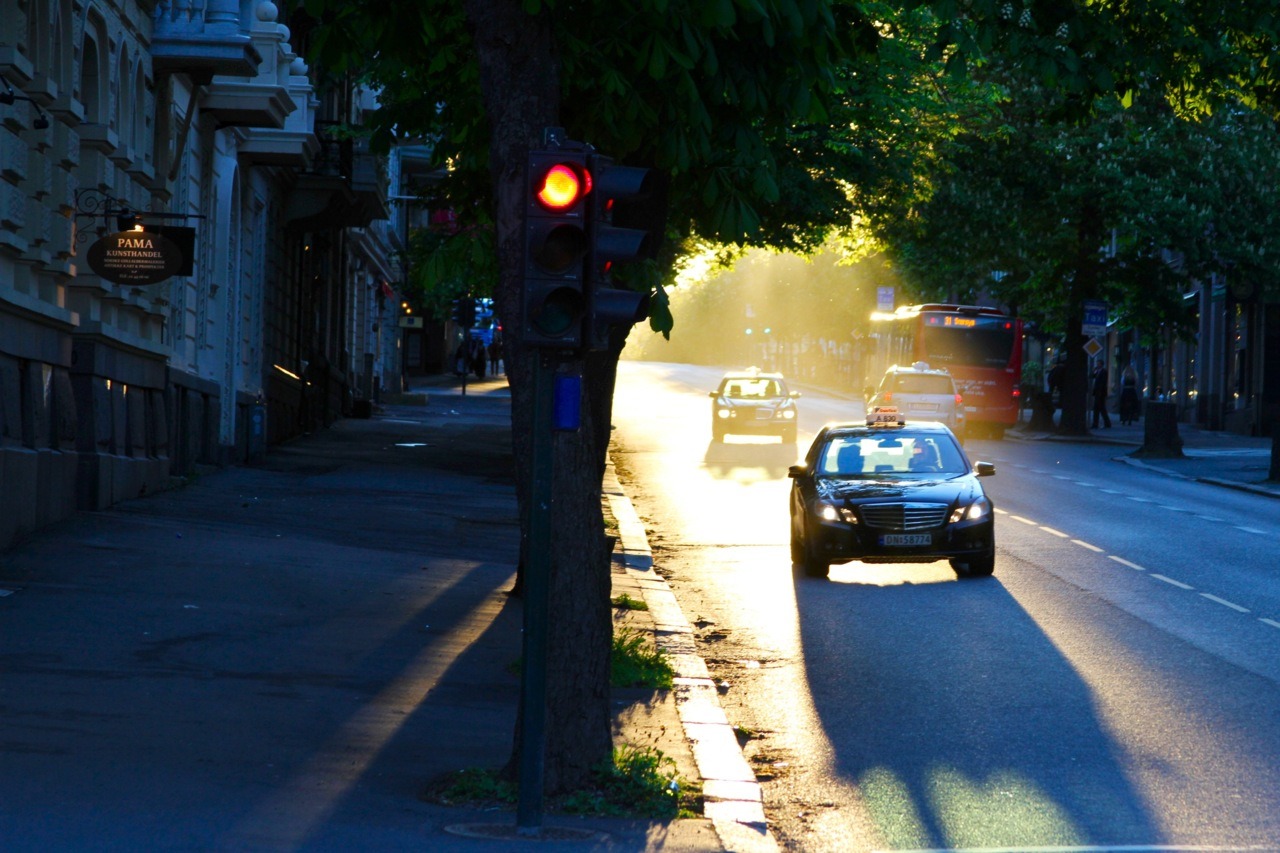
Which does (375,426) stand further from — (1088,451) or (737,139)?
(737,139)

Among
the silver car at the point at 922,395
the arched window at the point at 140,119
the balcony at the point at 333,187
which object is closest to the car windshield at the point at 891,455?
the arched window at the point at 140,119

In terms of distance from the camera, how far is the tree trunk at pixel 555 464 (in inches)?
295

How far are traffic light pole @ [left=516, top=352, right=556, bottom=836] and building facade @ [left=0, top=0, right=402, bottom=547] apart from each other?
7.93 m

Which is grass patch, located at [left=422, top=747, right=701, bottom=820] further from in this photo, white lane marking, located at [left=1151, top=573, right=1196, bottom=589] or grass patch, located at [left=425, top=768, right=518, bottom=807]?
white lane marking, located at [left=1151, top=573, right=1196, bottom=589]

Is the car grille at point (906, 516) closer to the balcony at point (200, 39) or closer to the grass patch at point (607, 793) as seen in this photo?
the grass patch at point (607, 793)

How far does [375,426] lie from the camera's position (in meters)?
39.7

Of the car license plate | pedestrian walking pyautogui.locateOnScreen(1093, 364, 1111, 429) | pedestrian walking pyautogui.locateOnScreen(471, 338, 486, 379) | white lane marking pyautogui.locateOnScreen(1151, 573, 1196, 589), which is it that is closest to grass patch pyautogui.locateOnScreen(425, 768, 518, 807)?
the car license plate

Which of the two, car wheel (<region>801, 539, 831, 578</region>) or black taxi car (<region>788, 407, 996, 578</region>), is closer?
black taxi car (<region>788, 407, 996, 578</region>)

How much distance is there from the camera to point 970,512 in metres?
16.1

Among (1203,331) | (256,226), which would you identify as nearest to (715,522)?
(256,226)

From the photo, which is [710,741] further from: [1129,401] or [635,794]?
[1129,401]

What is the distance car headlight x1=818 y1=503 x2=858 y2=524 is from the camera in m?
16.2

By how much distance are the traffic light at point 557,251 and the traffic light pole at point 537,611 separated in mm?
152

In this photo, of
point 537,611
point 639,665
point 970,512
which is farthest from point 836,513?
point 537,611
